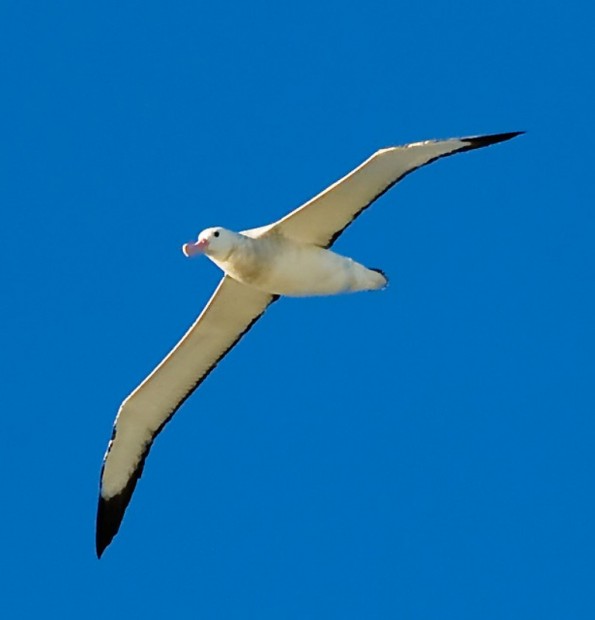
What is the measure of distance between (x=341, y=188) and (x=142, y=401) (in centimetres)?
384

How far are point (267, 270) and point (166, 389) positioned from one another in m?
2.74

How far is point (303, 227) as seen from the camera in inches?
742

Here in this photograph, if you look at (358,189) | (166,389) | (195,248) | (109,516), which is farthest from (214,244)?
(109,516)

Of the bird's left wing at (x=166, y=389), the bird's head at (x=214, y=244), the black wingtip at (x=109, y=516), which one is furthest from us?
the black wingtip at (x=109, y=516)

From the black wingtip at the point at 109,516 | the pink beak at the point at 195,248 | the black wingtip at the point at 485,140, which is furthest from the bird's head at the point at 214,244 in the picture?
the black wingtip at the point at 109,516

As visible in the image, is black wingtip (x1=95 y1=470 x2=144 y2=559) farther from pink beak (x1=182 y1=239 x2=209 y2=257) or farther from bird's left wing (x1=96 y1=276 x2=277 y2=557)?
pink beak (x1=182 y1=239 x2=209 y2=257)

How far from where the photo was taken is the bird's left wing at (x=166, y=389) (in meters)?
19.9

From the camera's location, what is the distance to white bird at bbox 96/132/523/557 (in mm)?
18391

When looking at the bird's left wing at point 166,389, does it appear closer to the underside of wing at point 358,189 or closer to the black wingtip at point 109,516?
the black wingtip at point 109,516

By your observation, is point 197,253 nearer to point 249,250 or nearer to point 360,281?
point 249,250

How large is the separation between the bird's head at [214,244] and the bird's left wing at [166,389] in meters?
1.38

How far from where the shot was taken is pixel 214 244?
714 inches

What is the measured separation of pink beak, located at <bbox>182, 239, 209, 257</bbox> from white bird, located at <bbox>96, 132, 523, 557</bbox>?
0.01 m

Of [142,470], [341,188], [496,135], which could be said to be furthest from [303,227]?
[142,470]
